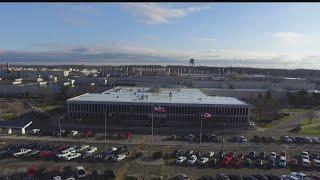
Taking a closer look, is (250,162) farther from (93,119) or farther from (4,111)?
(4,111)

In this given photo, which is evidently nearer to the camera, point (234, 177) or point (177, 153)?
point (234, 177)

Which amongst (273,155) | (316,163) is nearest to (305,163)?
(316,163)

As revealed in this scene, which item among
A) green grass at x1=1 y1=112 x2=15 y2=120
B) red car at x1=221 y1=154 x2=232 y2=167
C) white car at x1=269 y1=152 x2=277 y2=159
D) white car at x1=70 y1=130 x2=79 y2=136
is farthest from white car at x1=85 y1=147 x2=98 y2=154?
green grass at x1=1 y1=112 x2=15 y2=120

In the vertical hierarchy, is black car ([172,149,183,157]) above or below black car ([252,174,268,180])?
below

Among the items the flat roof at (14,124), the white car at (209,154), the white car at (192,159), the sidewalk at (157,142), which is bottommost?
A: the sidewalk at (157,142)

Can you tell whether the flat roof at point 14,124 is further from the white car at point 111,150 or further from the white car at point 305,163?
the white car at point 305,163

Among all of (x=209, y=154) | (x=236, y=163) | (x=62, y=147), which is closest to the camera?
(x=236, y=163)

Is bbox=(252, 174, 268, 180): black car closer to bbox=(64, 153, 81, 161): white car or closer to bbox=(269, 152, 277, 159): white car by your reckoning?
bbox=(269, 152, 277, 159): white car

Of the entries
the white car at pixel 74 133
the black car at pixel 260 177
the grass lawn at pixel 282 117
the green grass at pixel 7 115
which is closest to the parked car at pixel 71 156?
the white car at pixel 74 133

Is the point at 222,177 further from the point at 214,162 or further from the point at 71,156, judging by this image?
the point at 71,156
